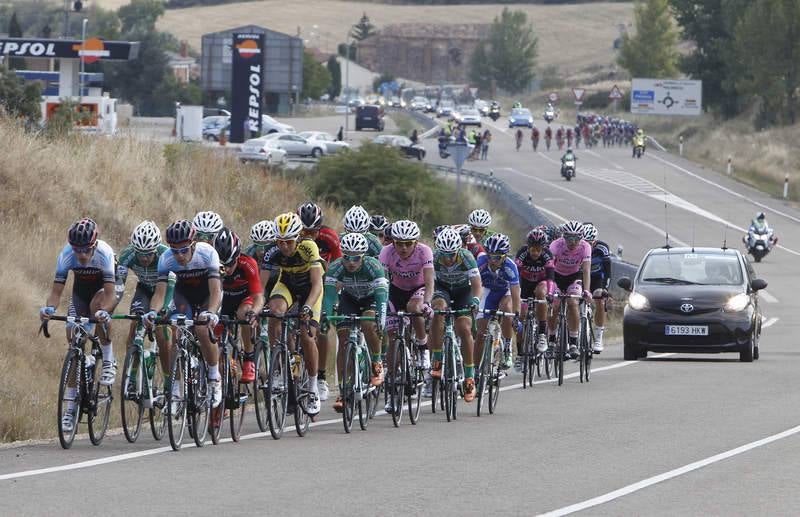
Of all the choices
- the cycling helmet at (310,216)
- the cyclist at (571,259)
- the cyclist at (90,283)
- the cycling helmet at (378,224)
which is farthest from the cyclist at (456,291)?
the cyclist at (571,259)

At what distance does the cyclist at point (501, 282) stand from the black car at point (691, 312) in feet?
17.0

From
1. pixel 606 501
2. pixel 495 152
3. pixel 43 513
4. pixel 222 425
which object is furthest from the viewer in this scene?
pixel 495 152

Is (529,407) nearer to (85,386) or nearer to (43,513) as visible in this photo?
(85,386)

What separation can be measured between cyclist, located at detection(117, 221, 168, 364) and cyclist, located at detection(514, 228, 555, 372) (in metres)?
6.63

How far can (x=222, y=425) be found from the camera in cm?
1524

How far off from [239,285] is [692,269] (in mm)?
11532

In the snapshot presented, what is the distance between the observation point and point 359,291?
15.1m

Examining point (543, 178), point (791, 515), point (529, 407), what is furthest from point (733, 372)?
point (543, 178)

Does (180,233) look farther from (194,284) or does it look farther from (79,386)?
(79,386)

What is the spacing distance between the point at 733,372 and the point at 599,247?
264 cm

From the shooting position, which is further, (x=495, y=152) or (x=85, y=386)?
(x=495, y=152)

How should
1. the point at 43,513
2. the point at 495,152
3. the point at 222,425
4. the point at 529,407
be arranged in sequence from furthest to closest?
the point at 495,152, the point at 529,407, the point at 222,425, the point at 43,513

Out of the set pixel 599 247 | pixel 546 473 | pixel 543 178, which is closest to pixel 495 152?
pixel 543 178

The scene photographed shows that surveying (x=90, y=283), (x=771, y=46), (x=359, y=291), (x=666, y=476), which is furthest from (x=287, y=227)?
(x=771, y=46)
